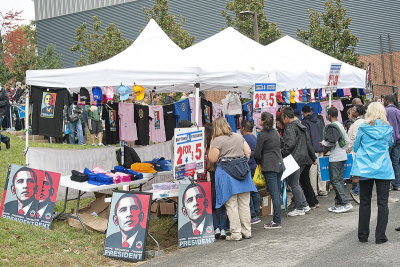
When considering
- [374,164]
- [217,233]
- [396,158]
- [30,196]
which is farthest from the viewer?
[396,158]

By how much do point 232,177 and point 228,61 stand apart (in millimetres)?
2802

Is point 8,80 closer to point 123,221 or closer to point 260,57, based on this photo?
point 260,57

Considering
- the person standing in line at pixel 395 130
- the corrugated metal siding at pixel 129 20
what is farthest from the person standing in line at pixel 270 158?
the corrugated metal siding at pixel 129 20

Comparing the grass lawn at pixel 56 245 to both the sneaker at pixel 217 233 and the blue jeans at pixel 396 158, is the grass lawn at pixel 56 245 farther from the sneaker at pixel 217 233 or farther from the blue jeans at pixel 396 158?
the blue jeans at pixel 396 158

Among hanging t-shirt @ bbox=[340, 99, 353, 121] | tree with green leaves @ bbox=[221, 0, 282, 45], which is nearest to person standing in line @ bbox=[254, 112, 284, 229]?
hanging t-shirt @ bbox=[340, 99, 353, 121]

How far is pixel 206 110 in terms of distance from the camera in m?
13.8

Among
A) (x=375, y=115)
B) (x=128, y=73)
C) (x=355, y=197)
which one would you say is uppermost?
(x=128, y=73)

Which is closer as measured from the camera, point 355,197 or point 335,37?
point 355,197

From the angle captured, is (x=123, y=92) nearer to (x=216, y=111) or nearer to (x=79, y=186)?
(x=79, y=186)

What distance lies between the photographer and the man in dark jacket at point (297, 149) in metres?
11.7

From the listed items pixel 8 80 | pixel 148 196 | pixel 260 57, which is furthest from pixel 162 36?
pixel 8 80

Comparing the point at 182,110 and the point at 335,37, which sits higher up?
the point at 335,37

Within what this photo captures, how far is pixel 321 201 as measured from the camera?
13453 mm

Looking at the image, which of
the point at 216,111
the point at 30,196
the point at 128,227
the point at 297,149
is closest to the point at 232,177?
the point at 128,227
